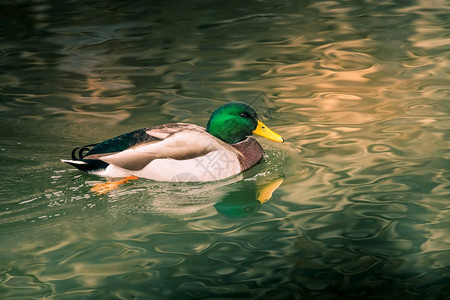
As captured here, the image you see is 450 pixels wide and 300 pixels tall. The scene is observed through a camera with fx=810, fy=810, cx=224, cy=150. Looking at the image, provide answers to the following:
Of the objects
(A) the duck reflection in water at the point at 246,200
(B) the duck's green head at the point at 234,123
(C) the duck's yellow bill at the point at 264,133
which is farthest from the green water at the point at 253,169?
(B) the duck's green head at the point at 234,123

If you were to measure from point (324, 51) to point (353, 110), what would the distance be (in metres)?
2.57

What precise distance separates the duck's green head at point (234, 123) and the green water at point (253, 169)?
34 cm

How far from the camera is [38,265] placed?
5.43 meters

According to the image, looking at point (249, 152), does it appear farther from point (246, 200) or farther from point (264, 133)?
point (246, 200)

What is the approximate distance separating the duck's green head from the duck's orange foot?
86cm

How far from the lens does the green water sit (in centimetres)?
525

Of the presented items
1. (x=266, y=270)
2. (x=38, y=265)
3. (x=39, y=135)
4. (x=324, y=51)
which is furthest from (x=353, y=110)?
(x=38, y=265)

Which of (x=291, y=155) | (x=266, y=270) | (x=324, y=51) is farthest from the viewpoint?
(x=324, y=51)

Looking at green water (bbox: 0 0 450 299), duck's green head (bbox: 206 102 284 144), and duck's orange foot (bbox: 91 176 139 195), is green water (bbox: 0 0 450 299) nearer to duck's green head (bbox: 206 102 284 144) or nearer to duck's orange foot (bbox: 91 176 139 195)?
duck's orange foot (bbox: 91 176 139 195)

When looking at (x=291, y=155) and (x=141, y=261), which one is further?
(x=291, y=155)

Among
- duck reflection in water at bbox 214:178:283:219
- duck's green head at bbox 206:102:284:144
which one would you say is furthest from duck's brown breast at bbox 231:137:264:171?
duck reflection in water at bbox 214:178:283:219

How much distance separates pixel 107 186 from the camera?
21.9ft

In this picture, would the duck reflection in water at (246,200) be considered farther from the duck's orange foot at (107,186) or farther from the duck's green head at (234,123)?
the duck's orange foot at (107,186)

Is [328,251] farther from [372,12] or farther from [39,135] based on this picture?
[372,12]
